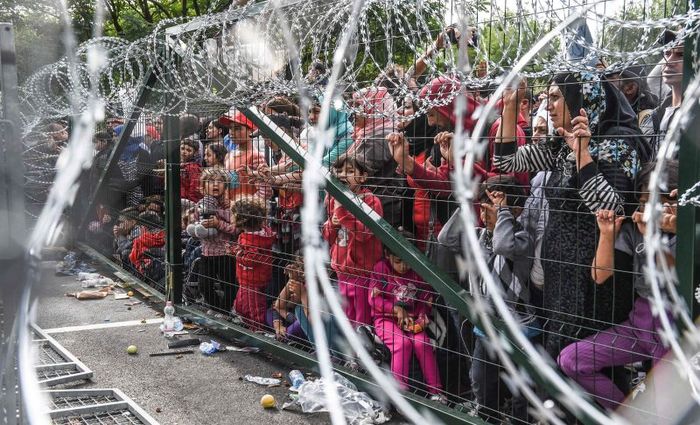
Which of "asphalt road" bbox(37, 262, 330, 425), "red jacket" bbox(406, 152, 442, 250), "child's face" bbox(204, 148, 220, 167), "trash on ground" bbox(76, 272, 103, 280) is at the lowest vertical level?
"asphalt road" bbox(37, 262, 330, 425)

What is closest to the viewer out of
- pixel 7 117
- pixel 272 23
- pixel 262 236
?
pixel 7 117

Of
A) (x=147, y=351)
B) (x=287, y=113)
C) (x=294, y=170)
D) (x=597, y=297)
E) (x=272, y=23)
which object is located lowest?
(x=147, y=351)

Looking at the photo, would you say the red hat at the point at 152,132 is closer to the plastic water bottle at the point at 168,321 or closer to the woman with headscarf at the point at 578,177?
the plastic water bottle at the point at 168,321

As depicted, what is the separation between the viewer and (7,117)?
2652 mm

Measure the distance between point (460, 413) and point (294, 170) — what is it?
2.11m

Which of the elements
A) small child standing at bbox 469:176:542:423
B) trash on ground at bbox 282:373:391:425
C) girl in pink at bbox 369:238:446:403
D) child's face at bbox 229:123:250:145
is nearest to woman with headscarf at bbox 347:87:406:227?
girl in pink at bbox 369:238:446:403

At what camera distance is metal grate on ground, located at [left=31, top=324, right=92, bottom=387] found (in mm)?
5168

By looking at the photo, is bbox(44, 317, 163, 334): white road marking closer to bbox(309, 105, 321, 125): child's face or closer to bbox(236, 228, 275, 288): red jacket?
bbox(236, 228, 275, 288): red jacket

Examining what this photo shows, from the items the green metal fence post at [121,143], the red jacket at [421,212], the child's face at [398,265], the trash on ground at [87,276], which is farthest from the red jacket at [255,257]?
the trash on ground at [87,276]

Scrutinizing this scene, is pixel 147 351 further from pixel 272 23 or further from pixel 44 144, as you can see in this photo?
pixel 44 144

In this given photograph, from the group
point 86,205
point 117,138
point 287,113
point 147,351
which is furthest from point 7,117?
point 86,205

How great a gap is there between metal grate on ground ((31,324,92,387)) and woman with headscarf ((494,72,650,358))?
309 centimetres

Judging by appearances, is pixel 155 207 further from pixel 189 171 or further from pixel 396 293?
pixel 396 293

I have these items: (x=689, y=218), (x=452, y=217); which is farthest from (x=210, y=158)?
(x=689, y=218)
